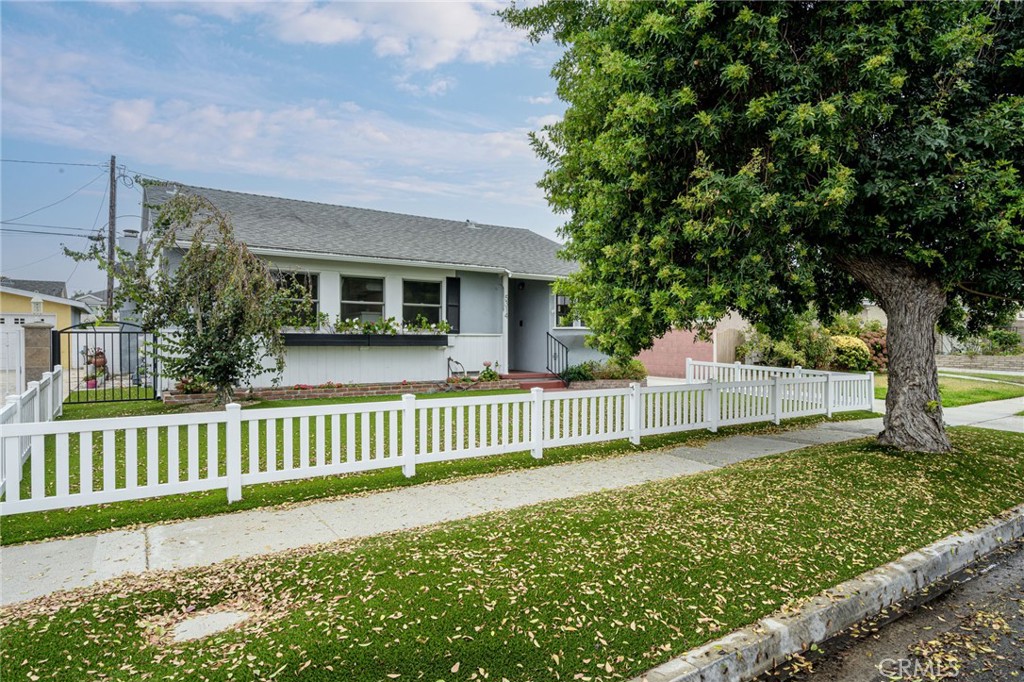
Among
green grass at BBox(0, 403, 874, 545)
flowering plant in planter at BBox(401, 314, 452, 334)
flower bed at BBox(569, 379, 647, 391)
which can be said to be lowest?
green grass at BBox(0, 403, 874, 545)

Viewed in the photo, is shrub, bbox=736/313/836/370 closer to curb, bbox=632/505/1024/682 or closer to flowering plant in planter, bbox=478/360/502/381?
flowering plant in planter, bbox=478/360/502/381

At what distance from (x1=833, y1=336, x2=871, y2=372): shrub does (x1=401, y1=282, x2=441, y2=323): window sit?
1395 cm

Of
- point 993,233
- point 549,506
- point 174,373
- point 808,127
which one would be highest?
point 808,127

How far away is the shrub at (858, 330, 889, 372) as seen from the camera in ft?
64.0

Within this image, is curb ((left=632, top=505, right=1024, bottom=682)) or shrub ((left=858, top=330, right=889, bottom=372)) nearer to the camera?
curb ((left=632, top=505, right=1024, bottom=682))

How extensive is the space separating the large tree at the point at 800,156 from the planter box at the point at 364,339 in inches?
280

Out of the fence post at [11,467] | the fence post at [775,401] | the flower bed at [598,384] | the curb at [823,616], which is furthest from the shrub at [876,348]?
the fence post at [11,467]

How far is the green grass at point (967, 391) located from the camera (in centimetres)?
1359

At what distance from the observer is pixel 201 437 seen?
26.5 ft

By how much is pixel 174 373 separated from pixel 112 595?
7.60m

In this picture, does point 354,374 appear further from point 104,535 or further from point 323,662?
point 323,662

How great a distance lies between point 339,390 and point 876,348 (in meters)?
19.1

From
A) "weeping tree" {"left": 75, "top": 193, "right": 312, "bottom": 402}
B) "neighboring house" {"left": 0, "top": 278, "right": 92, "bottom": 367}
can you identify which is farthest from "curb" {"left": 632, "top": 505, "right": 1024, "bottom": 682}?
"neighboring house" {"left": 0, "top": 278, "right": 92, "bottom": 367}

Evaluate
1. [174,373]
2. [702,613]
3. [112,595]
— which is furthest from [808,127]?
[174,373]
